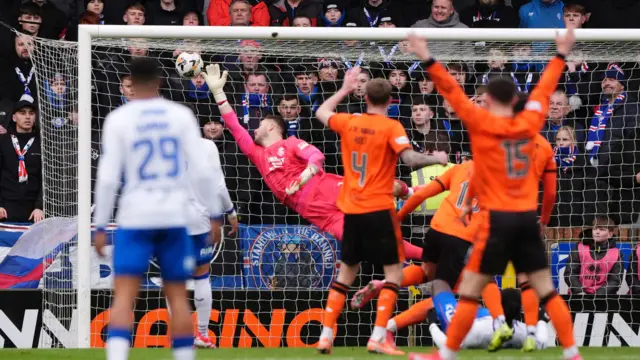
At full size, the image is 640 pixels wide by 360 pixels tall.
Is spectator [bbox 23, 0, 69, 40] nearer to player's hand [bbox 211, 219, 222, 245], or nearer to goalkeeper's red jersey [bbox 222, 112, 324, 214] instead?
goalkeeper's red jersey [bbox 222, 112, 324, 214]

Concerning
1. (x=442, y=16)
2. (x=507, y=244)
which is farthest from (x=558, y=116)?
(x=507, y=244)

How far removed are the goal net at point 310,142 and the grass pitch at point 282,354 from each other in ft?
3.22

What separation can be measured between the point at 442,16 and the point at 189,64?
3715 millimetres

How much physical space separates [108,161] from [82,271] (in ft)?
13.7

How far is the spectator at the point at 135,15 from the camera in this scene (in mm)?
13695

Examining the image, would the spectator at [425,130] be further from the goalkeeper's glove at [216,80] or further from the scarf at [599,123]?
the goalkeeper's glove at [216,80]

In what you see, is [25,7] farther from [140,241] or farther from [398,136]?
[140,241]

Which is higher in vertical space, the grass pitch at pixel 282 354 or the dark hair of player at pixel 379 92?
the dark hair of player at pixel 379 92

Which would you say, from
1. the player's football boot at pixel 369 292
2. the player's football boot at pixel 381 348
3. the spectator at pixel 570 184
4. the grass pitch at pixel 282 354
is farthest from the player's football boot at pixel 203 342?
the spectator at pixel 570 184

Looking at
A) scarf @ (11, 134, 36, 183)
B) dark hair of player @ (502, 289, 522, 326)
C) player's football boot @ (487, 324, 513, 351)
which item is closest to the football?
scarf @ (11, 134, 36, 183)

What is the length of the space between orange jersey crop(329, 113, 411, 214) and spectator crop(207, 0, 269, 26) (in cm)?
547

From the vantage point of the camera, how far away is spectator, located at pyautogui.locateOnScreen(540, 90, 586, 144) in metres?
12.5

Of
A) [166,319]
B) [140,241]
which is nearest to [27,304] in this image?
[166,319]

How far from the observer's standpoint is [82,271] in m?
10.7
